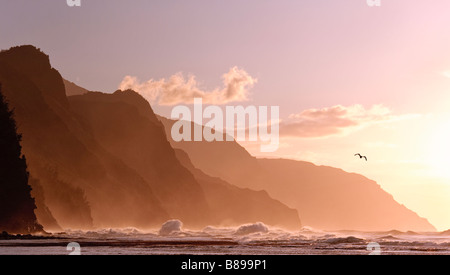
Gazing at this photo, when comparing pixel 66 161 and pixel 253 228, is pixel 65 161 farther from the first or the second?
pixel 253 228

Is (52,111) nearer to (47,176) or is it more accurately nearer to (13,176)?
(47,176)

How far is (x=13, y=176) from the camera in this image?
86.0 metres

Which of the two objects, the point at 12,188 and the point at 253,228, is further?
the point at 253,228

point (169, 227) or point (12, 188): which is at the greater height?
point (12, 188)

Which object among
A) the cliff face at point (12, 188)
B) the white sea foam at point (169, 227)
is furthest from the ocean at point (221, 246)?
the white sea foam at point (169, 227)

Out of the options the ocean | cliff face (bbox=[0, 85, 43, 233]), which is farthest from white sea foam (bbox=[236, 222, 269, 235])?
the ocean

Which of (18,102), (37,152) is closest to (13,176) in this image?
(37,152)

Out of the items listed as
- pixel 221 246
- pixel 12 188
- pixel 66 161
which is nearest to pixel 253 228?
pixel 66 161

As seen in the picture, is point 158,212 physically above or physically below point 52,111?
below

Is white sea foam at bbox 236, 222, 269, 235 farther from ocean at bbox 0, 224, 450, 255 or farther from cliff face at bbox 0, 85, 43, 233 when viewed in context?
ocean at bbox 0, 224, 450, 255

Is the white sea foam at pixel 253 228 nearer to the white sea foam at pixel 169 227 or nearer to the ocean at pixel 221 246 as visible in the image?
the white sea foam at pixel 169 227

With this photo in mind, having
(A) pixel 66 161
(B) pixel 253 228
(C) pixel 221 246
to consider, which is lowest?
(C) pixel 221 246

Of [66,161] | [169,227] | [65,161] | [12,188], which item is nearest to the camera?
[12,188]
